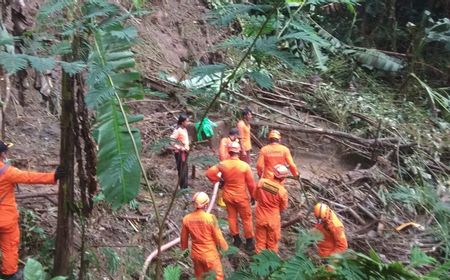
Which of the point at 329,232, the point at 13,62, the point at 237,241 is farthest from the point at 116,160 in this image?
the point at 237,241

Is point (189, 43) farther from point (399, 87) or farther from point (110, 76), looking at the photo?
point (110, 76)

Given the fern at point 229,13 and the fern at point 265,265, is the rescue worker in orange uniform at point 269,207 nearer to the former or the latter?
the fern at point 265,265

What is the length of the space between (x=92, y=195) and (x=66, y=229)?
372 mm

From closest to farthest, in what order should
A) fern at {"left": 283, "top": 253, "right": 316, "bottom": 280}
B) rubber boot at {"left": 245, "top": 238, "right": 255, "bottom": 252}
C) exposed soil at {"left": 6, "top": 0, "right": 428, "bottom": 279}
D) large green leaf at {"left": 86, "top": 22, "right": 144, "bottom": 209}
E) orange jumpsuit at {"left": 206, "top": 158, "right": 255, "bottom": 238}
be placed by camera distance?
large green leaf at {"left": 86, "top": 22, "right": 144, "bottom": 209}
fern at {"left": 283, "top": 253, "right": 316, "bottom": 280}
exposed soil at {"left": 6, "top": 0, "right": 428, "bottom": 279}
orange jumpsuit at {"left": 206, "top": 158, "right": 255, "bottom": 238}
rubber boot at {"left": 245, "top": 238, "right": 255, "bottom": 252}

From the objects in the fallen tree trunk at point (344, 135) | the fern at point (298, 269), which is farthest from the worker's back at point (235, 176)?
the fallen tree trunk at point (344, 135)

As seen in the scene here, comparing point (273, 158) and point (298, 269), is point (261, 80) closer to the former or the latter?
point (298, 269)

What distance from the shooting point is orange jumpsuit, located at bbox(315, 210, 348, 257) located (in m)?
6.51

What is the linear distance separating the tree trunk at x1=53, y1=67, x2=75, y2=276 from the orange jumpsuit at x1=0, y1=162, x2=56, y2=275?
770mm

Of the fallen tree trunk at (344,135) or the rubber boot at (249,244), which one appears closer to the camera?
the rubber boot at (249,244)

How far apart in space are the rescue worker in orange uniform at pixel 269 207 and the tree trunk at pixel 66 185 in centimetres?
280

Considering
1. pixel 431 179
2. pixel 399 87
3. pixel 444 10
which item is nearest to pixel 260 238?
pixel 431 179

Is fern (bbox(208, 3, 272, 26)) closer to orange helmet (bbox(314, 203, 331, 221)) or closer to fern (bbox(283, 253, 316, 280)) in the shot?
fern (bbox(283, 253, 316, 280))

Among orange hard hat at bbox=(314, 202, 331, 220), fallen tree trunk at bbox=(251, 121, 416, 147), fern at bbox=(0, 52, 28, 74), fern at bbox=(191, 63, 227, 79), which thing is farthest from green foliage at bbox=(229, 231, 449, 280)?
fallen tree trunk at bbox=(251, 121, 416, 147)

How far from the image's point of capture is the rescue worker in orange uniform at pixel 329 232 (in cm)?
649
